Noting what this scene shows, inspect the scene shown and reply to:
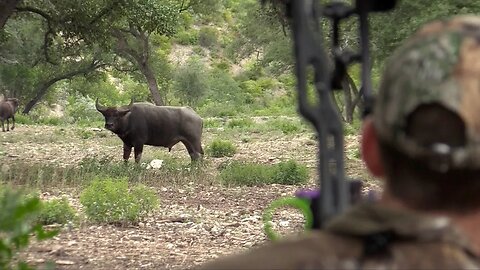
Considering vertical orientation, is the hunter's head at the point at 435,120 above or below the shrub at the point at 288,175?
above

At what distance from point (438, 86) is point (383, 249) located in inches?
12.0

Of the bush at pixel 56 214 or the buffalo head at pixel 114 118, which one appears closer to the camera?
the bush at pixel 56 214

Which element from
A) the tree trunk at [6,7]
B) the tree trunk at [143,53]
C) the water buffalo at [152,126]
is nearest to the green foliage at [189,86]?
the tree trunk at [143,53]

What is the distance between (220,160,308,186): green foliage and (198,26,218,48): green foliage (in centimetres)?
5709

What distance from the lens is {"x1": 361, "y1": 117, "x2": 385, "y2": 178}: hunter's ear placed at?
1.60 m

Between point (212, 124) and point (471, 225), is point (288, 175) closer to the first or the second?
point (471, 225)

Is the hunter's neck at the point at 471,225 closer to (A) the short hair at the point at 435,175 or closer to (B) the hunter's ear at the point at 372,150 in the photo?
(A) the short hair at the point at 435,175

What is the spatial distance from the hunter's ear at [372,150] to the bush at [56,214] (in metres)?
6.53

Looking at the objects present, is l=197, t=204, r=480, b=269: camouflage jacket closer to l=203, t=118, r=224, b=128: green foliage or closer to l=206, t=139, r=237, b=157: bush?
l=206, t=139, r=237, b=157: bush

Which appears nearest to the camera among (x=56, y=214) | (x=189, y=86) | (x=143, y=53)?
(x=56, y=214)

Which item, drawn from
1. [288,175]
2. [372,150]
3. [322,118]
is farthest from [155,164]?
[372,150]

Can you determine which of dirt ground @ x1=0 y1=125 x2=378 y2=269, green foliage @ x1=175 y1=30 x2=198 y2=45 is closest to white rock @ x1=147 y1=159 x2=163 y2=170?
dirt ground @ x1=0 y1=125 x2=378 y2=269

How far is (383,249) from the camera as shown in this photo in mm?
1436

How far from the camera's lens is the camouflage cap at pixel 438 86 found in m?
1.41
